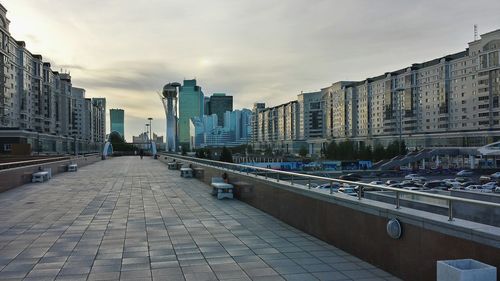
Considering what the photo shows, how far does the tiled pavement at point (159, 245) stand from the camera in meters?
5.78

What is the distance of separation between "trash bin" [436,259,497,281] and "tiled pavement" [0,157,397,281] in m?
1.68

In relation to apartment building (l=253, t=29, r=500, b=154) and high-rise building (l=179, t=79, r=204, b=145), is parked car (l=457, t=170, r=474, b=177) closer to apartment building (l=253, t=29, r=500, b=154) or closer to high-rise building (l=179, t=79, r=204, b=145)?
apartment building (l=253, t=29, r=500, b=154)

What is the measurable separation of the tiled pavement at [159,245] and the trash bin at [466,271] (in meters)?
1.68

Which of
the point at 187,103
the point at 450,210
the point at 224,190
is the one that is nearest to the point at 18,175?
the point at 224,190

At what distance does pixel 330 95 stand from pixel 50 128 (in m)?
88.8

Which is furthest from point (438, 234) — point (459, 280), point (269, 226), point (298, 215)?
point (269, 226)

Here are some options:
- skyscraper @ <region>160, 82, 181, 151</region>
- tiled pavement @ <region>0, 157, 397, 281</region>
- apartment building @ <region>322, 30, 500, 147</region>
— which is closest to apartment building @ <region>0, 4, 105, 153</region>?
skyscraper @ <region>160, 82, 181, 151</region>

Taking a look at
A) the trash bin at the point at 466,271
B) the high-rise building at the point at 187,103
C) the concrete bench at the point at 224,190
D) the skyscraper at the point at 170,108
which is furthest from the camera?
the high-rise building at the point at 187,103

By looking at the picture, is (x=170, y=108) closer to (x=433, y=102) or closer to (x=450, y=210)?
(x=433, y=102)

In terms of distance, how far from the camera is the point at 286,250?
7066 mm

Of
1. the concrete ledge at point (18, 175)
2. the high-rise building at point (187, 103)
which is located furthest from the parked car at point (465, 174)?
the high-rise building at point (187, 103)

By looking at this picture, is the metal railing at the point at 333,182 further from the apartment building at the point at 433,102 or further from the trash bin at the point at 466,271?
the apartment building at the point at 433,102

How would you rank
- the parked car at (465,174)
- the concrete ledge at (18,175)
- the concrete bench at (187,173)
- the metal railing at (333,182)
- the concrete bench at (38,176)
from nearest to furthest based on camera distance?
1. the metal railing at (333,182)
2. the concrete ledge at (18,175)
3. the concrete bench at (38,176)
4. the concrete bench at (187,173)
5. the parked car at (465,174)

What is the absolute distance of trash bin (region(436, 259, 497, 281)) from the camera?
362cm
